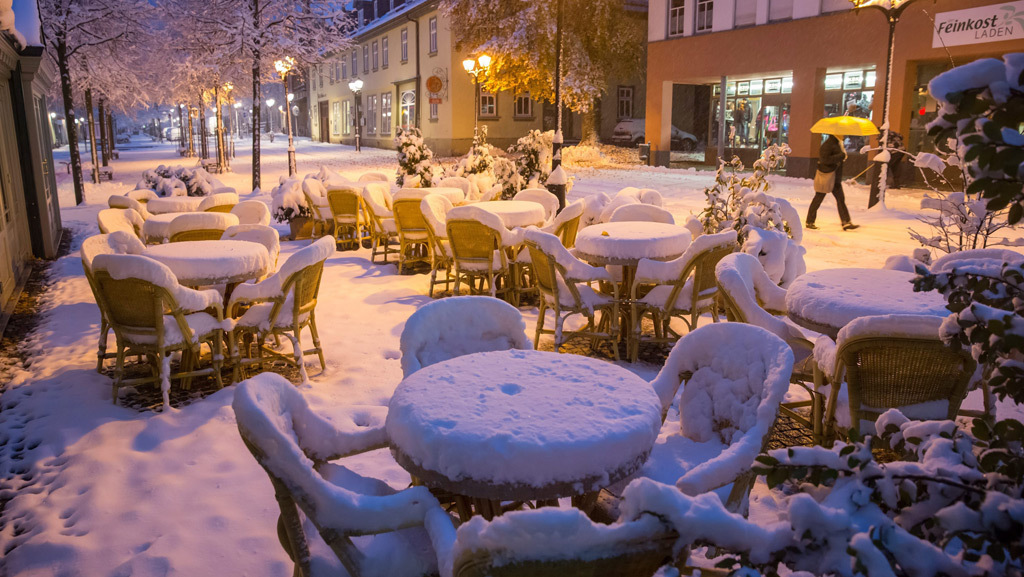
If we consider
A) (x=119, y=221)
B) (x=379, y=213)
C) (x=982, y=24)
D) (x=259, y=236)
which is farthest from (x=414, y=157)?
(x=982, y=24)

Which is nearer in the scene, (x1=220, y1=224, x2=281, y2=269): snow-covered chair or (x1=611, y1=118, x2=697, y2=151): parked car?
(x1=220, y1=224, x2=281, y2=269): snow-covered chair

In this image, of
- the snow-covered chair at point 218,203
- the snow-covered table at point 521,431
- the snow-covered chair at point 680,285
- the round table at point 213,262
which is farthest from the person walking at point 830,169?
the snow-covered table at point 521,431

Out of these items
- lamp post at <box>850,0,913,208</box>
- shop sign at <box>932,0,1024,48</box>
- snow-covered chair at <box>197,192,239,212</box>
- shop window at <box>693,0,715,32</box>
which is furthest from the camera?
shop window at <box>693,0,715,32</box>

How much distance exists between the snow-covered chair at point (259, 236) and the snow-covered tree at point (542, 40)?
62.7ft

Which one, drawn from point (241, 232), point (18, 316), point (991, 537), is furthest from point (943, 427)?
point (18, 316)

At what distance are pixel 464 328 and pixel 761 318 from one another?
1.69 m

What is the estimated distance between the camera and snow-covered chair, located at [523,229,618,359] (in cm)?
531

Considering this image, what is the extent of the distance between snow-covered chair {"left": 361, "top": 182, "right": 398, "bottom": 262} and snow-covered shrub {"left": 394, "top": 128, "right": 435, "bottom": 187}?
6.22 ft

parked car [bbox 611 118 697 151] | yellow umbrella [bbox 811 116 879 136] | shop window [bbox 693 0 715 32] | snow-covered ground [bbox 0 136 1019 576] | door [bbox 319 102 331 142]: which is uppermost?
shop window [bbox 693 0 715 32]

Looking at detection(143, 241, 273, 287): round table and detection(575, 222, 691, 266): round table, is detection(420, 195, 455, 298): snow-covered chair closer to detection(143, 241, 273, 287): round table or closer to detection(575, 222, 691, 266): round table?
detection(575, 222, 691, 266): round table

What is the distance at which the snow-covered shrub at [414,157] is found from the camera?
1209 cm

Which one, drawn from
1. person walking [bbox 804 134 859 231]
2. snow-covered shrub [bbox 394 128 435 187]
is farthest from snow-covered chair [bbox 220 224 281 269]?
person walking [bbox 804 134 859 231]

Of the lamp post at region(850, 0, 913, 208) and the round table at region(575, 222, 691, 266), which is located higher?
the lamp post at region(850, 0, 913, 208)

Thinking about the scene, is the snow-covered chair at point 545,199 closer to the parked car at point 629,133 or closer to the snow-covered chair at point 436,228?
the snow-covered chair at point 436,228
